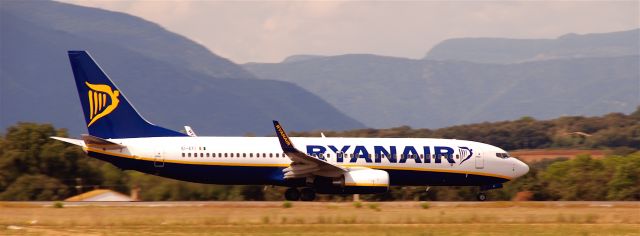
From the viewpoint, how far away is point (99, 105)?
37812 millimetres

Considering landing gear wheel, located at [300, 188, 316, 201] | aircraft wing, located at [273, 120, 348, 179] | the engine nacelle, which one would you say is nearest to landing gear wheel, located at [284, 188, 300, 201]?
landing gear wheel, located at [300, 188, 316, 201]

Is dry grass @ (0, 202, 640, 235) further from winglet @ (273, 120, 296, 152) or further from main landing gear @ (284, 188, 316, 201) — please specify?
main landing gear @ (284, 188, 316, 201)

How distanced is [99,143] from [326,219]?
11.2 meters

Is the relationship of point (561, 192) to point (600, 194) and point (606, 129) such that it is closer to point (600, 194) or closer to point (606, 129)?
point (600, 194)

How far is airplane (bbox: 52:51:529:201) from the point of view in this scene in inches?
1465

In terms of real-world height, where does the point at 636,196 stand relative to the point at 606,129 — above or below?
below

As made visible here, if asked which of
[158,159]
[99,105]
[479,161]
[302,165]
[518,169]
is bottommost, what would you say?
[518,169]

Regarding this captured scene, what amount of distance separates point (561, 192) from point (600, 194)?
1.63m

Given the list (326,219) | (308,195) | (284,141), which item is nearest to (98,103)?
(284,141)

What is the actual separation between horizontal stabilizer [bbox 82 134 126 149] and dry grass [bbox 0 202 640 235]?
3287 mm

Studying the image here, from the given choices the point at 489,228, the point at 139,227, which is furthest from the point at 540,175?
the point at 139,227

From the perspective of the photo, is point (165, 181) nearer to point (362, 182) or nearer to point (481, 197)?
point (362, 182)

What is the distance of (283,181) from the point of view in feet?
124

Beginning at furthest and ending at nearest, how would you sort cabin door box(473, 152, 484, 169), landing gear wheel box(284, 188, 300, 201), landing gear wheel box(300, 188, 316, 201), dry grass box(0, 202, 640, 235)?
1. cabin door box(473, 152, 484, 169)
2. landing gear wheel box(284, 188, 300, 201)
3. landing gear wheel box(300, 188, 316, 201)
4. dry grass box(0, 202, 640, 235)
